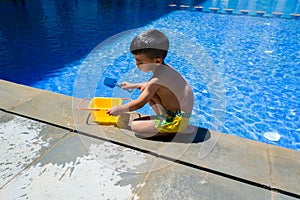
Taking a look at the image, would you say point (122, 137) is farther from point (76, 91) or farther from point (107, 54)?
point (107, 54)

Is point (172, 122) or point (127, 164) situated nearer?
point (127, 164)

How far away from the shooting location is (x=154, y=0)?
17.2 metres

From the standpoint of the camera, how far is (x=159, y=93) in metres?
2.22

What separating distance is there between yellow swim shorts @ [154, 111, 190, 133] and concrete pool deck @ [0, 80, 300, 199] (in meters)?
0.10

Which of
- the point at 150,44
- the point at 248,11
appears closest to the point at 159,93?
the point at 150,44

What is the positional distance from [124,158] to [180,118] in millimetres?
664

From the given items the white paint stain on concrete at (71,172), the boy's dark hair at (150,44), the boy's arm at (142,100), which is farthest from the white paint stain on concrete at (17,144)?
the boy's dark hair at (150,44)

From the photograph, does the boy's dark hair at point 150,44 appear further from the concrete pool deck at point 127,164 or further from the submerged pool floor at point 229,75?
the submerged pool floor at point 229,75

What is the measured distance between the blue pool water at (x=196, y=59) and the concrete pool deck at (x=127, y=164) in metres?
1.49

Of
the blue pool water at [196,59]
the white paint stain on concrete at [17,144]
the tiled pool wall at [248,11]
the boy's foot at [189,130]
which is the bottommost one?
the blue pool water at [196,59]

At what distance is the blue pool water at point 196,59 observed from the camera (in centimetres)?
460

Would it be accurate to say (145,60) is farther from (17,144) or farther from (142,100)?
(17,144)

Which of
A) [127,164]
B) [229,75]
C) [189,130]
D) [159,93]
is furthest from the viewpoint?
[229,75]

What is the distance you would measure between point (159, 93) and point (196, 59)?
5337mm
